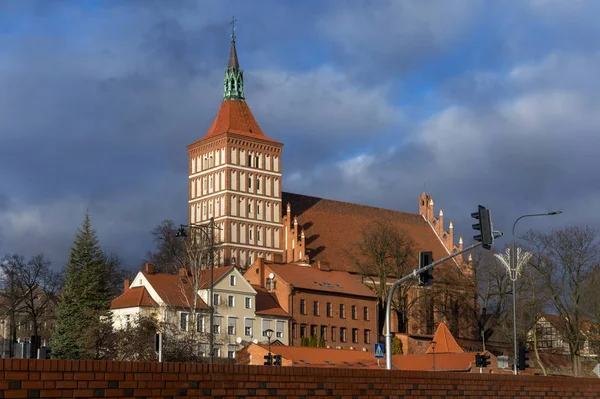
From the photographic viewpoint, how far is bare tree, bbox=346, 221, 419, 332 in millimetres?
97125

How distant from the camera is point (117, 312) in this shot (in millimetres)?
78688

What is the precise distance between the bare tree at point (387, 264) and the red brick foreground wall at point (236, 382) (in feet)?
242

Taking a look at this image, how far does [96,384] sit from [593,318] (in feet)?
213

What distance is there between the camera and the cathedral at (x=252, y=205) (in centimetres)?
10212

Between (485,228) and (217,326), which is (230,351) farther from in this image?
(485,228)

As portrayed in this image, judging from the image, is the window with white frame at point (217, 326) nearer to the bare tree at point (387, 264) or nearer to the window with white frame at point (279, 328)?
the window with white frame at point (279, 328)

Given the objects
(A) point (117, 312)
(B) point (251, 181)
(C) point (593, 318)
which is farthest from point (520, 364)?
(B) point (251, 181)

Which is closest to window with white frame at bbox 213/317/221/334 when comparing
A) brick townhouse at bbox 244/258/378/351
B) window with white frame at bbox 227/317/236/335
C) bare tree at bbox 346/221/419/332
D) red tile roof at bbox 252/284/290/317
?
window with white frame at bbox 227/317/236/335

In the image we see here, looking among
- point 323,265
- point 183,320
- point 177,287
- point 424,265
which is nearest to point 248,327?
point 177,287

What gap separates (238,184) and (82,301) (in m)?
32.6

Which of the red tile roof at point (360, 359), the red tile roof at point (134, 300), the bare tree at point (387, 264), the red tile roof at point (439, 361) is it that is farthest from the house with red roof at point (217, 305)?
the bare tree at point (387, 264)

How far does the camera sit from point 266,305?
8700 centimetres

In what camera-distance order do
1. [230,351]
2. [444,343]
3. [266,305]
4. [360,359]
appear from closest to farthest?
[360,359] → [230,351] → [444,343] → [266,305]

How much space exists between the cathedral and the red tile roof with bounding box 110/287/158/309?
20.3m
